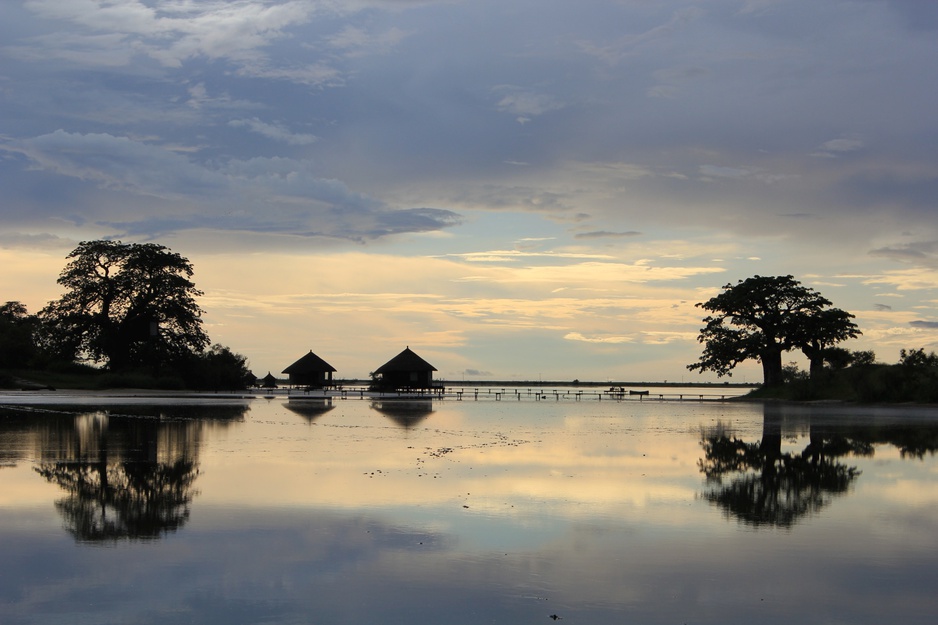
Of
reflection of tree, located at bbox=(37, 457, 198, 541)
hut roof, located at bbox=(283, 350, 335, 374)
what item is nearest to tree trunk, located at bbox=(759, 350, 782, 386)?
hut roof, located at bbox=(283, 350, 335, 374)

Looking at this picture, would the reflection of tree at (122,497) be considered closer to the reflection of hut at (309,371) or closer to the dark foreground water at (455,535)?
the dark foreground water at (455,535)

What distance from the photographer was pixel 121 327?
242ft

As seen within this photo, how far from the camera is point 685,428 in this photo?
37.8 metres

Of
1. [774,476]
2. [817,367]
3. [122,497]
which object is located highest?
[817,367]

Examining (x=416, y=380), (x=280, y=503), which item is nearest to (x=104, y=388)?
(x=416, y=380)

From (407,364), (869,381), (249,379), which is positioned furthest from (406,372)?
(869,381)

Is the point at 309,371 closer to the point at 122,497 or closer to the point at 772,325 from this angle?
the point at 772,325

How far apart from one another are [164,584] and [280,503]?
513cm

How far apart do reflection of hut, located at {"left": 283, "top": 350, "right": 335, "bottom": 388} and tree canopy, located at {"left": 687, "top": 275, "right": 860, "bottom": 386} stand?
3456cm

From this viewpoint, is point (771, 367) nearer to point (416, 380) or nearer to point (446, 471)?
point (416, 380)

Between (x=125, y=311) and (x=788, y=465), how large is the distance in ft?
212

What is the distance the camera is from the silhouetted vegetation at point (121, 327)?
7250 cm

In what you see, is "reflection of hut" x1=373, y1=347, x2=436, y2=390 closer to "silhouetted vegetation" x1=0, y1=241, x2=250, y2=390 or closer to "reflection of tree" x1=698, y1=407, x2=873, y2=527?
"silhouetted vegetation" x1=0, y1=241, x2=250, y2=390

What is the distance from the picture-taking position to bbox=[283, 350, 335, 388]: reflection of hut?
83375 millimetres
